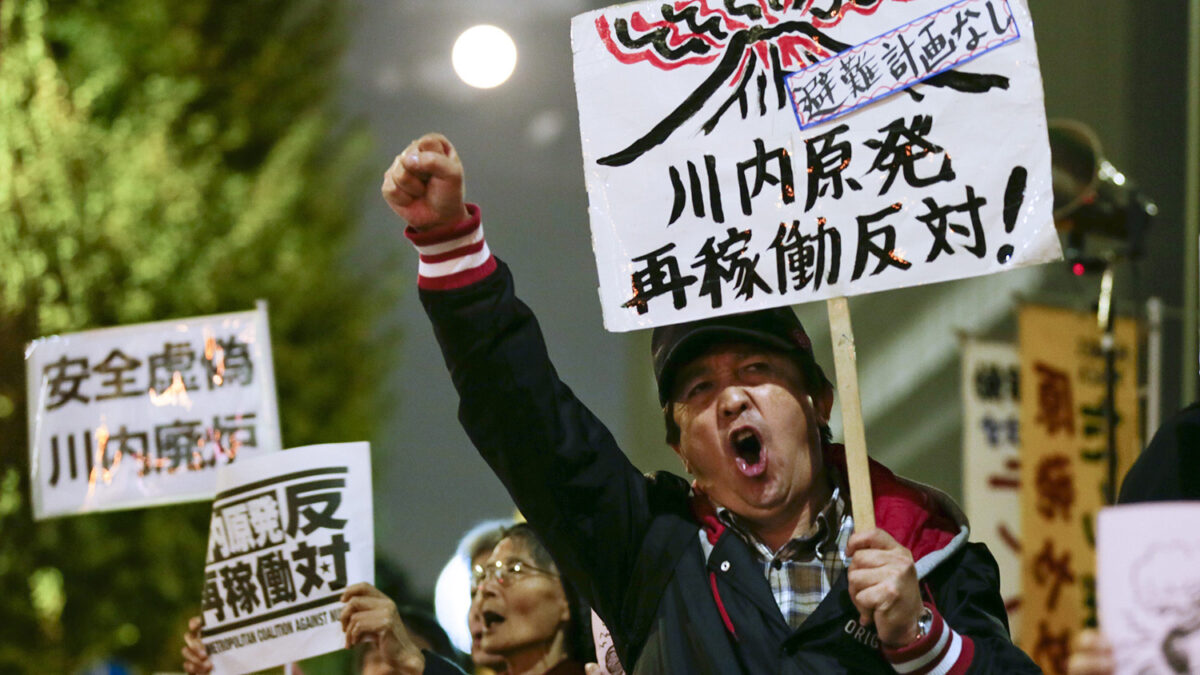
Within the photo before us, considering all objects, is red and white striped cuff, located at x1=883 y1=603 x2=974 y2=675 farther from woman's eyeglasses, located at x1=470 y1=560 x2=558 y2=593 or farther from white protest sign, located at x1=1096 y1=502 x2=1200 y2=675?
woman's eyeglasses, located at x1=470 y1=560 x2=558 y2=593

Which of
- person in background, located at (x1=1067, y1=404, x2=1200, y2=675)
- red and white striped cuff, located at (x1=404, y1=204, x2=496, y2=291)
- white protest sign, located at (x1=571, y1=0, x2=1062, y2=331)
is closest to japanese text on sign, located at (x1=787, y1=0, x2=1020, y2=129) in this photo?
white protest sign, located at (x1=571, y1=0, x2=1062, y2=331)

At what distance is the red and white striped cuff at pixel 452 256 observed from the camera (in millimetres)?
2225

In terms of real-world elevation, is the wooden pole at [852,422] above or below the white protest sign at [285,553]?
above

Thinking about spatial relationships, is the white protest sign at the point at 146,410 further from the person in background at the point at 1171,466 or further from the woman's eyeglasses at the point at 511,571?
the person in background at the point at 1171,466

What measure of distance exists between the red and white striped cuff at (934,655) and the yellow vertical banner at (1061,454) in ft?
18.6

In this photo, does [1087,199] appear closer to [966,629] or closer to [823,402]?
[823,402]

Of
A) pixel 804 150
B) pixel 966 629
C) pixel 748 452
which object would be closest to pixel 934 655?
pixel 966 629

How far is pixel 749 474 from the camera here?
232 cm

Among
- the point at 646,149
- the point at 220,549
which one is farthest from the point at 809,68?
the point at 220,549

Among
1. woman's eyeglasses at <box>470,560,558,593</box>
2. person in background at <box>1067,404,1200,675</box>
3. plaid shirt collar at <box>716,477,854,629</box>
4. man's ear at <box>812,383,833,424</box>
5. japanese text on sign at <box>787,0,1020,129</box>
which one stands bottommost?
woman's eyeglasses at <box>470,560,558,593</box>

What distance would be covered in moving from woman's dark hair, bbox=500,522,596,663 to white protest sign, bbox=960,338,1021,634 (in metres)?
4.84

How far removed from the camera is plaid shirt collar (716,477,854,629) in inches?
89.8

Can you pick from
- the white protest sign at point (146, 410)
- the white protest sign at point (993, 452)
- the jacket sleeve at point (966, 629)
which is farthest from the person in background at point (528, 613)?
the white protest sign at point (993, 452)

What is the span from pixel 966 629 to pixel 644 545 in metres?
0.56
